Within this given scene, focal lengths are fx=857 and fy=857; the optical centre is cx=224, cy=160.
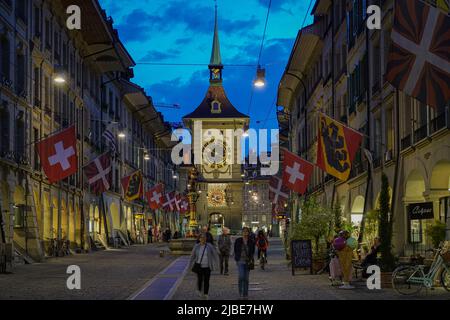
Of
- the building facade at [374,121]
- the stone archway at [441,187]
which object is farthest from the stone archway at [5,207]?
the stone archway at [441,187]

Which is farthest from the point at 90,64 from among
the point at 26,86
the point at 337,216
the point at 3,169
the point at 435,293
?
the point at 435,293

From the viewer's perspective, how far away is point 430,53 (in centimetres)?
1625

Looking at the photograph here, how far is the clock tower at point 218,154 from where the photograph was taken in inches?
5369

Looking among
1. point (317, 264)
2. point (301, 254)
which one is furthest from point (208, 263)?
point (317, 264)

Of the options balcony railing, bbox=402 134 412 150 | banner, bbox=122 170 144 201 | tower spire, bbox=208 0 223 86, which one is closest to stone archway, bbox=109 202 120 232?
banner, bbox=122 170 144 201

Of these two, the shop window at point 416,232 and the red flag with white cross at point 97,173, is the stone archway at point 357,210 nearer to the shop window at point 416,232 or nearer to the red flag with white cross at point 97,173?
the shop window at point 416,232

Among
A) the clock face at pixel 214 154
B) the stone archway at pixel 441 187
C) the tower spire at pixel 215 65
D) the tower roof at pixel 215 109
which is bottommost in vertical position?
the stone archway at pixel 441 187

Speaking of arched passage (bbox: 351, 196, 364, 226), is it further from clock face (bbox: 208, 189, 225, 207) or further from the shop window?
clock face (bbox: 208, 189, 225, 207)

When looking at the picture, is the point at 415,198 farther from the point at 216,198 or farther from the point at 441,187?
the point at 216,198

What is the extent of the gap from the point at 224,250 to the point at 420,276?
11.2 m

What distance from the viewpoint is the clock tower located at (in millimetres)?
136375

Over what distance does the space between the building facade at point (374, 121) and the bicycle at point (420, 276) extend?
2.38 meters

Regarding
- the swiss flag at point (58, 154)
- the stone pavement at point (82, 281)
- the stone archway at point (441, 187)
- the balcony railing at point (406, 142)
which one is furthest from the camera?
the swiss flag at point (58, 154)
